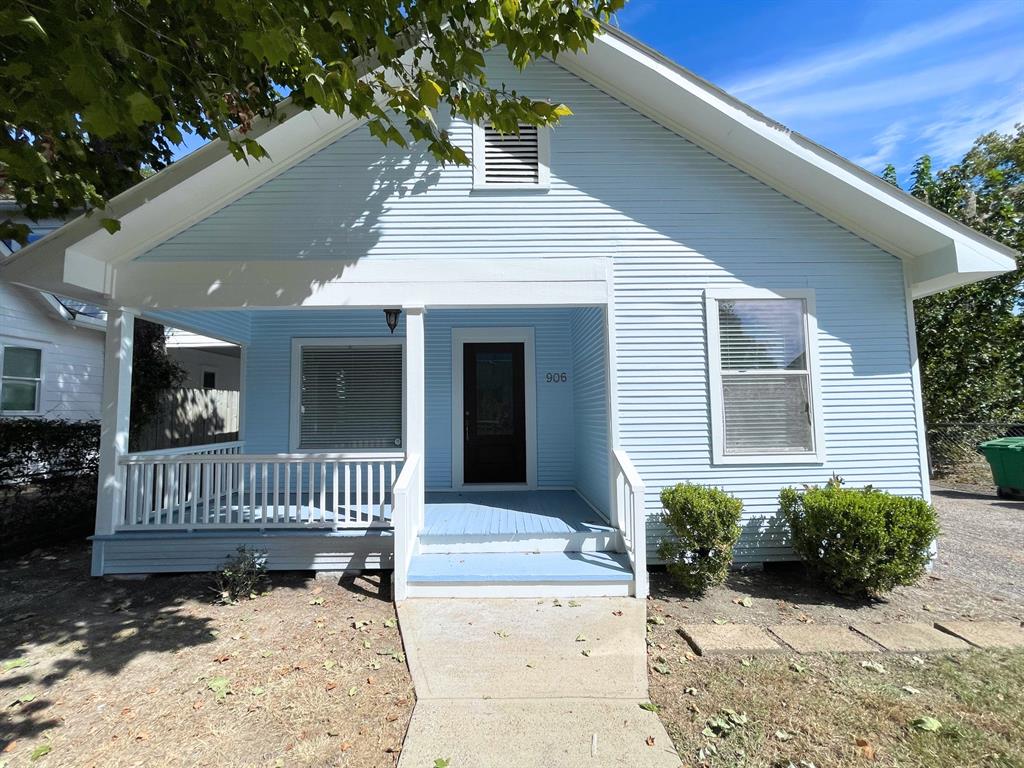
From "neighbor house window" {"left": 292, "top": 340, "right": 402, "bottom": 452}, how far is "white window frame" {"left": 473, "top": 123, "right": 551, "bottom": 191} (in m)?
2.94

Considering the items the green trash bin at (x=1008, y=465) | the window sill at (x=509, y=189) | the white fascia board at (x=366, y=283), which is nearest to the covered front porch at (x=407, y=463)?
the white fascia board at (x=366, y=283)

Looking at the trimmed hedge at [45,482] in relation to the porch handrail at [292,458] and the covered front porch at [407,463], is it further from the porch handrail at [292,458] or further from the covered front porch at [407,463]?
the porch handrail at [292,458]

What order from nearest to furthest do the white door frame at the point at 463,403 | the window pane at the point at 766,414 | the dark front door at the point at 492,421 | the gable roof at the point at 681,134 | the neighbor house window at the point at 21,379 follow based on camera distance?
the gable roof at the point at 681,134 < the window pane at the point at 766,414 < the white door frame at the point at 463,403 < the dark front door at the point at 492,421 < the neighbor house window at the point at 21,379

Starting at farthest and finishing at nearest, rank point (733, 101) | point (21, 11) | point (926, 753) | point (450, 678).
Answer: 1. point (733, 101)
2. point (450, 678)
3. point (21, 11)
4. point (926, 753)

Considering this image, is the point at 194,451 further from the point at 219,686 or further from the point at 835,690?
the point at 835,690

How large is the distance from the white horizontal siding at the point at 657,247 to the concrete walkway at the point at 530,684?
1.97m

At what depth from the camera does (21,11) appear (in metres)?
2.88

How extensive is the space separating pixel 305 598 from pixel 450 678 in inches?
84.2

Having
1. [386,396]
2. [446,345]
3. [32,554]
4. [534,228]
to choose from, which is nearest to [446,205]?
[534,228]

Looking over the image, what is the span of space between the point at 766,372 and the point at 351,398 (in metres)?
5.62

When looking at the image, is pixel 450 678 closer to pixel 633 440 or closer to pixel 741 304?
pixel 633 440

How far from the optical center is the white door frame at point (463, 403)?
7.60 metres

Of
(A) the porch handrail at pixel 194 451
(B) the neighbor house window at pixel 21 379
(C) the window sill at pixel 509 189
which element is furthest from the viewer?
(B) the neighbor house window at pixel 21 379

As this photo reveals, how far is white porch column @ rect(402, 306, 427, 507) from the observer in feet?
17.6
